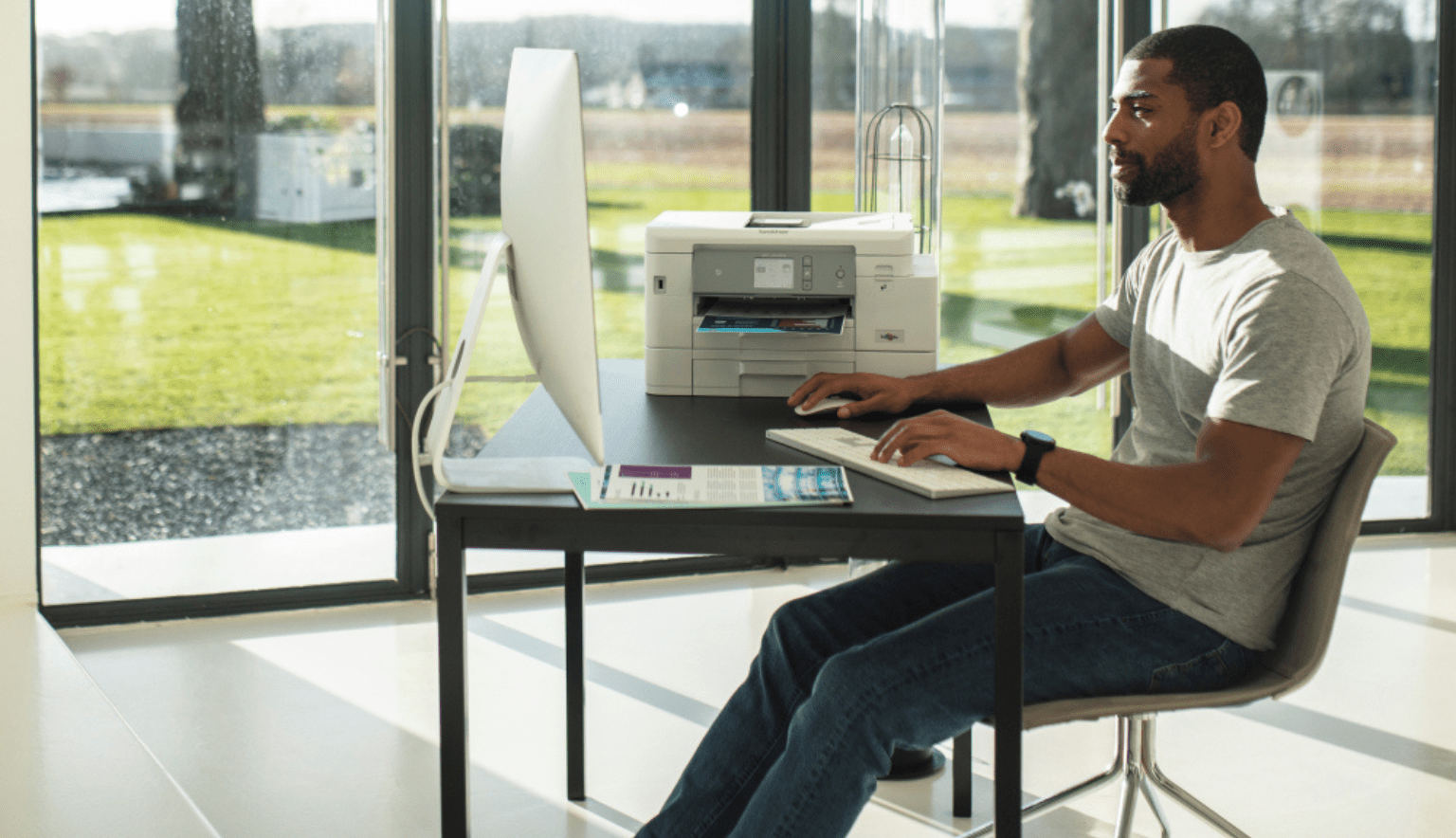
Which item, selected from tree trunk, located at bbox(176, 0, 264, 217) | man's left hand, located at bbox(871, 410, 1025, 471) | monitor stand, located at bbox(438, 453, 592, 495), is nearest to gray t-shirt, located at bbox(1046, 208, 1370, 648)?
man's left hand, located at bbox(871, 410, 1025, 471)

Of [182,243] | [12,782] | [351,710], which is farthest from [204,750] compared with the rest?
[182,243]

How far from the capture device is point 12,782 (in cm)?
218

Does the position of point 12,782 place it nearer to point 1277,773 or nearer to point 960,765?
point 960,765

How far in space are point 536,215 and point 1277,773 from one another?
6.32 feet

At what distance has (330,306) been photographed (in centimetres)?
370

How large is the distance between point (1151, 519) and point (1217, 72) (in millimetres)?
646

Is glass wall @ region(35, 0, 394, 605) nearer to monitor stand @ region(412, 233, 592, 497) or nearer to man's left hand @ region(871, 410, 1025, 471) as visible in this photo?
monitor stand @ region(412, 233, 592, 497)

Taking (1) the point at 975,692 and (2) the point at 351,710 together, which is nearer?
(1) the point at 975,692

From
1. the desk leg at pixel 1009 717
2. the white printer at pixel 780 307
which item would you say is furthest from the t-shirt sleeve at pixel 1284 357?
the white printer at pixel 780 307

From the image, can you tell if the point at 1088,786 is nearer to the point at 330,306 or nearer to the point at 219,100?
the point at 330,306

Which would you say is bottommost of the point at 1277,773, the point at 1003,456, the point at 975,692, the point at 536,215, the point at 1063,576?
the point at 1277,773

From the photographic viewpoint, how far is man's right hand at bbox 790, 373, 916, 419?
220 centimetres

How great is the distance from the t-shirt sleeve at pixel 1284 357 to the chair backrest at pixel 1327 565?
108 millimetres

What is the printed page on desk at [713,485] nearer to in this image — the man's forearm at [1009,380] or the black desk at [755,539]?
the black desk at [755,539]
